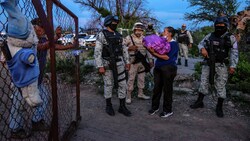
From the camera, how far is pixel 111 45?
4.55 metres

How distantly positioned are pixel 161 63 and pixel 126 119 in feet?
3.93

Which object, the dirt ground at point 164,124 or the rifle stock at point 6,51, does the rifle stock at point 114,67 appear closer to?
the dirt ground at point 164,124

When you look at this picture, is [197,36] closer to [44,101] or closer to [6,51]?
[44,101]

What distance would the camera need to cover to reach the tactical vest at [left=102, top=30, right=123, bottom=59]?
14.9 feet

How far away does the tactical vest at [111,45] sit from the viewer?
4543mm

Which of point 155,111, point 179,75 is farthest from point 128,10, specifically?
point 155,111

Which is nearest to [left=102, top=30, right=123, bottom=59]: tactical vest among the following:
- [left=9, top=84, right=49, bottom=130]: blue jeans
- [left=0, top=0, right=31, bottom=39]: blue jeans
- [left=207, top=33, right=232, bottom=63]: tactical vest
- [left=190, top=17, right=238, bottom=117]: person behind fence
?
[left=9, top=84, right=49, bottom=130]: blue jeans

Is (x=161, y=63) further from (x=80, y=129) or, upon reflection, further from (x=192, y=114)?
(x=80, y=129)

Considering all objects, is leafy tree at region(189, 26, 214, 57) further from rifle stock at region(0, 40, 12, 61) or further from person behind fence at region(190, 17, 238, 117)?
rifle stock at region(0, 40, 12, 61)

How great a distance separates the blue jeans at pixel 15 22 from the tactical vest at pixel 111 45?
2655 millimetres

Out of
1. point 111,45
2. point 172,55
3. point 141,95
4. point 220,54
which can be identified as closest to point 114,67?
point 111,45

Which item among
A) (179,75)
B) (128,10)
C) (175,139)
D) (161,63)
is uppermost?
(128,10)

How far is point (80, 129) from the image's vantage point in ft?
13.3

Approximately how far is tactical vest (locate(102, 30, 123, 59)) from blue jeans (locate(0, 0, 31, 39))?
265 centimetres
